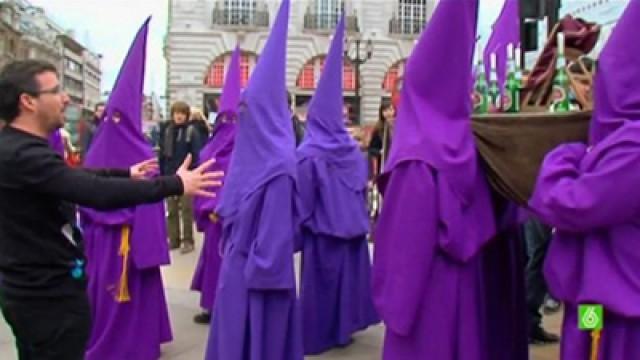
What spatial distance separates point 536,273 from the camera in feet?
18.3

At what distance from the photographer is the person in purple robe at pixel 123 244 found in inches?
199

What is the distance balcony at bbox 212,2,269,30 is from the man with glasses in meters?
32.6

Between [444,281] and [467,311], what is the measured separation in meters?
0.17

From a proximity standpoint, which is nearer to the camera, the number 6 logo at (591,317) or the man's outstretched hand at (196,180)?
the number 6 logo at (591,317)

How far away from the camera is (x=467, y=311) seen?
3.37 meters

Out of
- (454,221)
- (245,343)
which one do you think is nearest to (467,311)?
(454,221)

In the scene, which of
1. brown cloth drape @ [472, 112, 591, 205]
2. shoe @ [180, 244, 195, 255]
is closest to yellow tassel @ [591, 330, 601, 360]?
brown cloth drape @ [472, 112, 591, 205]

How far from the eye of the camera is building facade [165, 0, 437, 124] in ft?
112

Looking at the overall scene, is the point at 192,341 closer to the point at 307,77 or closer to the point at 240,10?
the point at 307,77

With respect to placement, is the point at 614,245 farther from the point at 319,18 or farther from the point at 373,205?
the point at 319,18

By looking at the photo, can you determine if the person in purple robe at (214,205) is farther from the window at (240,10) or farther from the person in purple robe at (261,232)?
the window at (240,10)

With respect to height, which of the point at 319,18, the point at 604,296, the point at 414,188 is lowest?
the point at 604,296

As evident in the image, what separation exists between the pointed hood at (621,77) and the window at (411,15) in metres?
34.5

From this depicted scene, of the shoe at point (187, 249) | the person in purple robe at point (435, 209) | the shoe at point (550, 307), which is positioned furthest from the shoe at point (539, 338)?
the shoe at point (187, 249)
